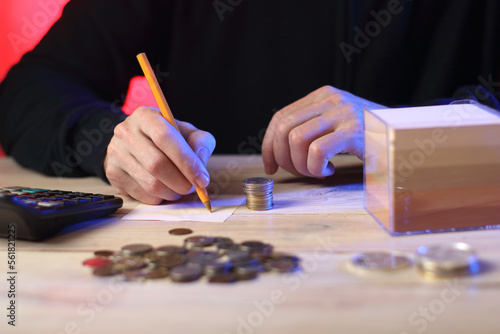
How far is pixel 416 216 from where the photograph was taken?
0.82 meters

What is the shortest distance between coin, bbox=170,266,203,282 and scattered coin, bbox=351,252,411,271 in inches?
7.4

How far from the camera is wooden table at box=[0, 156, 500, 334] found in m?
0.57

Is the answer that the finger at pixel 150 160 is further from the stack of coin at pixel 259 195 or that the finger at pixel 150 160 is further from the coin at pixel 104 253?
the coin at pixel 104 253

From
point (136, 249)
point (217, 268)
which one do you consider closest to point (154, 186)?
point (136, 249)

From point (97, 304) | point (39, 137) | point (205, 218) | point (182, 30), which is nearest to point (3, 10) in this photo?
point (182, 30)

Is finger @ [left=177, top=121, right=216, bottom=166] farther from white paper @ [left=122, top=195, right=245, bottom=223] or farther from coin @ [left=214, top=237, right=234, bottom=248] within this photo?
coin @ [left=214, top=237, right=234, bottom=248]

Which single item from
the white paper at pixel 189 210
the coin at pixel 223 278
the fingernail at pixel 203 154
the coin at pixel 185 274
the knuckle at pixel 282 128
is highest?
the knuckle at pixel 282 128

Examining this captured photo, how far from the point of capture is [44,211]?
0.86 metres

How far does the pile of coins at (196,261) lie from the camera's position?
→ 679mm

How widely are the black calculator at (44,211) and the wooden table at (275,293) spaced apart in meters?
0.02

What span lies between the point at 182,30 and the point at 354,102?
873 millimetres

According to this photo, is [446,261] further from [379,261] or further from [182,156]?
[182,156]

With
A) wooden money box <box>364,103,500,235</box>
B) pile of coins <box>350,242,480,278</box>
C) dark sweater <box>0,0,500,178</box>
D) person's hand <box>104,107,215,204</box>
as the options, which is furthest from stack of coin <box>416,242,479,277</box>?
dark sweater <box>0,0,500,178</box>

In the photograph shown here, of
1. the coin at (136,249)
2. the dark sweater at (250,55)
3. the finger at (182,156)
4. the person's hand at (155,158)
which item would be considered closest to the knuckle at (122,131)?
the person's hand at (155,158)
